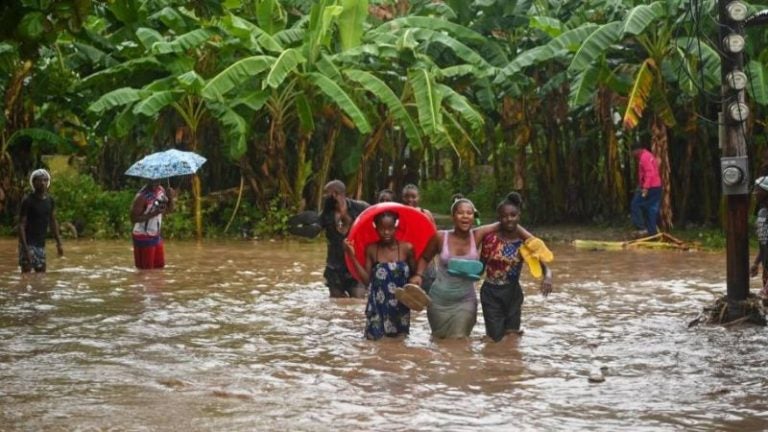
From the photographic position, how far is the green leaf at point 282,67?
18312mm

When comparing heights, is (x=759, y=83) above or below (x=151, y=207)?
above

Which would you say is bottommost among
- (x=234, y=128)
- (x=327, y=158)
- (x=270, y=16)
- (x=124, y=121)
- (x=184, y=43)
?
(x=327, y=158)

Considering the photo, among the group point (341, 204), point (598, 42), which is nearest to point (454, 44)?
point (598, 42)

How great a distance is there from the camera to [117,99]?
1911 centimetres

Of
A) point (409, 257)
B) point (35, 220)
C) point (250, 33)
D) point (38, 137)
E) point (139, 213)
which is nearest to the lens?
point (409, 257)

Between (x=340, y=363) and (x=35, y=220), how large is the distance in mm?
6842

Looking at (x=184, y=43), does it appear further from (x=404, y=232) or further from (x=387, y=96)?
(x=404, y=232)

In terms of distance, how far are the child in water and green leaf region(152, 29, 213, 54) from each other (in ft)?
33.0

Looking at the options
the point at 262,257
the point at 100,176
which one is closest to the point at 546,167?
the point at 262,257

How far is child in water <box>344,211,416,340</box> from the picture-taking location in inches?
379

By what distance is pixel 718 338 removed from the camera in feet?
32.1

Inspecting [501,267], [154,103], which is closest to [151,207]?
[154,103]

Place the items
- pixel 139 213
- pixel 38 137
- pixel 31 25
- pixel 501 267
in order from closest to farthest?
pixel 31 25
pixel 501 267
pixel 139 213
pixel 38 137

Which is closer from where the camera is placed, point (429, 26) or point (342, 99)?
point (342, 99)
